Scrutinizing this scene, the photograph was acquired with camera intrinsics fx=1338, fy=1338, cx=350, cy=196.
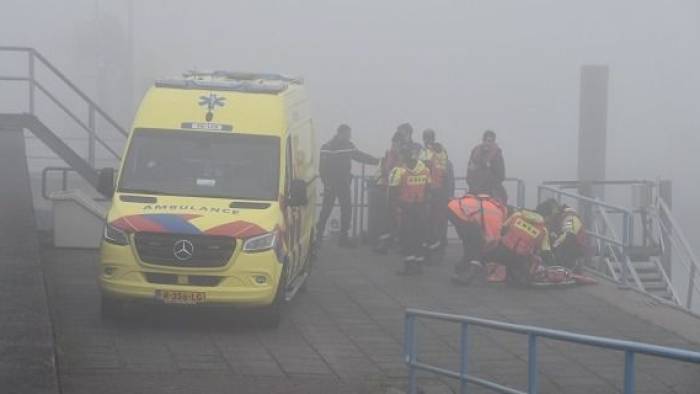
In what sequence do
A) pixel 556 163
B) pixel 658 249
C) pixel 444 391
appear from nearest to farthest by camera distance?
pixel 444 391, pixel 658 249, pixel 556 163

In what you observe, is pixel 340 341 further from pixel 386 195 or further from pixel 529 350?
pixel 386 195

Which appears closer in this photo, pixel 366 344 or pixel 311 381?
pixel 311 381

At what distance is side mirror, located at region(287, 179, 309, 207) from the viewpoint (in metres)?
13.5

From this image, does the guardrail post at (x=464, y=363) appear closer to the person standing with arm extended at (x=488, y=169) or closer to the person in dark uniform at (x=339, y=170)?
the person standing with arm extended at (x=488, y=169)

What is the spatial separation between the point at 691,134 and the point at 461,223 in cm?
2830

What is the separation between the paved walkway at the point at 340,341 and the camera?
26.8ft

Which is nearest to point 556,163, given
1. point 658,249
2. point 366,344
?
point 658,249

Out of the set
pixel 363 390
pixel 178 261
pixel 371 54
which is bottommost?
pixel 363 390

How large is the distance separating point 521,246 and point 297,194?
13.5ft

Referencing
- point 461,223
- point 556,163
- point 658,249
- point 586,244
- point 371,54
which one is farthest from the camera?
point 371,54

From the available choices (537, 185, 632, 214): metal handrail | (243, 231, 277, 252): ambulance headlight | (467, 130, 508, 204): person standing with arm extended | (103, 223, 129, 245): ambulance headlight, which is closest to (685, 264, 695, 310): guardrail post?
(537, 185, 632, 214): metal handrail

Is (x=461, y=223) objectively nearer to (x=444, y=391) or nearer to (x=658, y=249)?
(x=658, y=249)

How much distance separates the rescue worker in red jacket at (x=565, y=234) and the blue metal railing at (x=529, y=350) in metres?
7.13

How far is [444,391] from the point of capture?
10.5m
